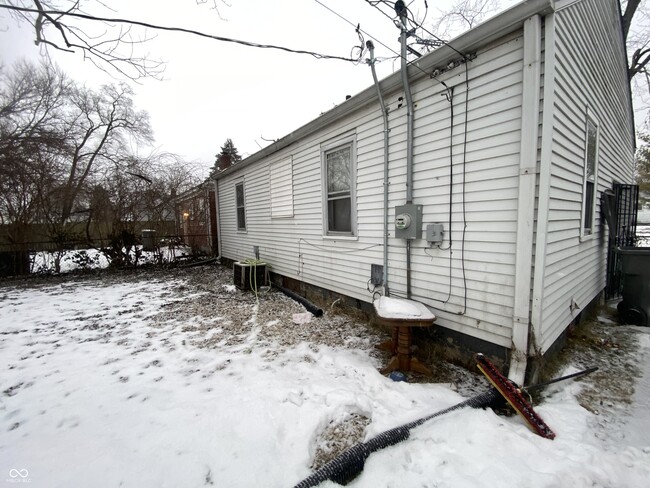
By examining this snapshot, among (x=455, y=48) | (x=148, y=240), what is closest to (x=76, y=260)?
(x=148, y=240)

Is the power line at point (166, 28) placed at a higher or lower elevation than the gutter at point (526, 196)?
higher

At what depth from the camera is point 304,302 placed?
5.07 metres

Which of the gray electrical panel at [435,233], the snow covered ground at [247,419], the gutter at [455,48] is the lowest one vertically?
the snow covered ground at [247,419]

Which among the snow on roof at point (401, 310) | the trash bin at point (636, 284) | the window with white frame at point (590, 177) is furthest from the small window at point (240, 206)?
the trash bin at point (636, 284)

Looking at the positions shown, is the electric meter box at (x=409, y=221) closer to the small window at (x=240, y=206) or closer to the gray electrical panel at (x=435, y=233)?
the gray electrical panel at (x=435, y=233)

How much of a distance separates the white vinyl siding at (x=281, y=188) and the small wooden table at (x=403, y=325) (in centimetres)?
361

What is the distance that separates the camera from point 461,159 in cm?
285

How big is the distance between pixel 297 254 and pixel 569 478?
190 inches

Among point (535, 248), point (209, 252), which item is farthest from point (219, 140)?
Result: point (535, 248)

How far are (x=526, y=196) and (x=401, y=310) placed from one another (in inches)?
Result: 60.0

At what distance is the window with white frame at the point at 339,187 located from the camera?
4.35m

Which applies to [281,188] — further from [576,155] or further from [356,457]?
[356,457]

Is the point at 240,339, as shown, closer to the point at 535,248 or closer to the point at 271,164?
the point at 535,248

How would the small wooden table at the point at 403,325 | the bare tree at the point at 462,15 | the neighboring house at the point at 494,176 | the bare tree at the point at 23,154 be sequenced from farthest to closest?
the bare tree at the point at 23,154
the bare tree at the point at 462,15
the small wooden table at the point at 403,325
the neighboring house at the point at 494,176
